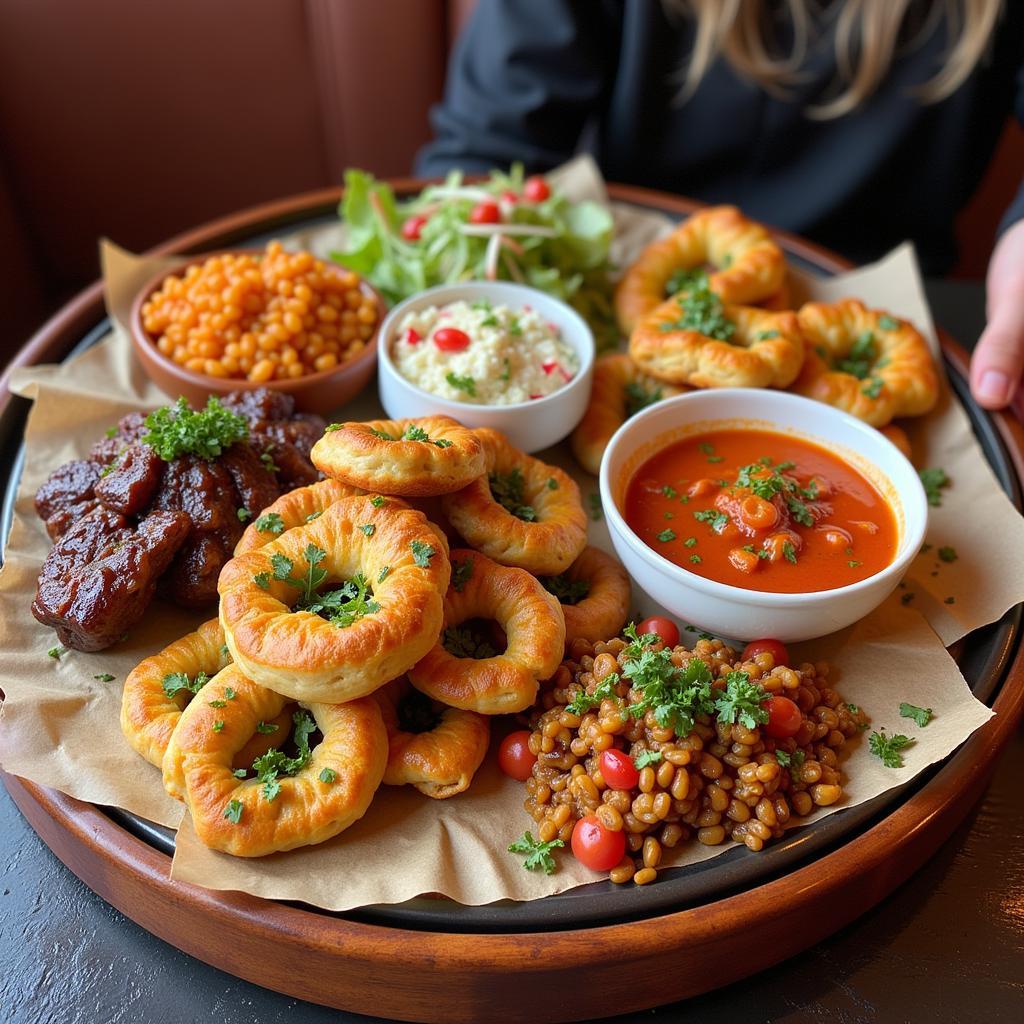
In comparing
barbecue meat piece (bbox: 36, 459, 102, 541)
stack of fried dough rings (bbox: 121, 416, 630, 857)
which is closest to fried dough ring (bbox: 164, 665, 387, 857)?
stack of fried dough rings (bbox: 121, 416, 630, 857)

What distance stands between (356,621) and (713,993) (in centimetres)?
124

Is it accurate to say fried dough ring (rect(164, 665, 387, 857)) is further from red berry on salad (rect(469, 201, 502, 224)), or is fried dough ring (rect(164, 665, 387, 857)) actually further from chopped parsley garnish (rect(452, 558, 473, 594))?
red berry on salad (rect(469, 201, 502, 224))

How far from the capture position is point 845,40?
472 centimetres

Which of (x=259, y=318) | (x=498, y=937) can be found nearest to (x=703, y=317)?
(x=259, y=318)

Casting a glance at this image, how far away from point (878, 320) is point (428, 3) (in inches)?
135

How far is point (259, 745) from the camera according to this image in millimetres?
2479

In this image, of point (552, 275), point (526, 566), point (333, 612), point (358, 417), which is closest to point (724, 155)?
point (552, 275)

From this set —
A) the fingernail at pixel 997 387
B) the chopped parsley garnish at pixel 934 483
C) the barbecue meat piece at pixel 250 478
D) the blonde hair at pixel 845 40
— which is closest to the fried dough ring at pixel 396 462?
the barbecue meat piece at pixel 250 478

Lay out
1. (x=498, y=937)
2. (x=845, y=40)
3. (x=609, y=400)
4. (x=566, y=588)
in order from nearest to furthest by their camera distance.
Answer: (x=498, y=937)
(x=566, y=588)
(x=609, y=400)
(x=845, y=40)

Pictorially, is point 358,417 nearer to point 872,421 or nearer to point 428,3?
point 872,421

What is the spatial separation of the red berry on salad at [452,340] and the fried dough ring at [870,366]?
1.22 meters

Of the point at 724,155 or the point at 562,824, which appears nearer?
the point at 562,824

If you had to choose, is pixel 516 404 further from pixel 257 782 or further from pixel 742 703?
pixel 257 782

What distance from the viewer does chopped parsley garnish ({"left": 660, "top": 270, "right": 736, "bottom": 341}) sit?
11.9 ft
